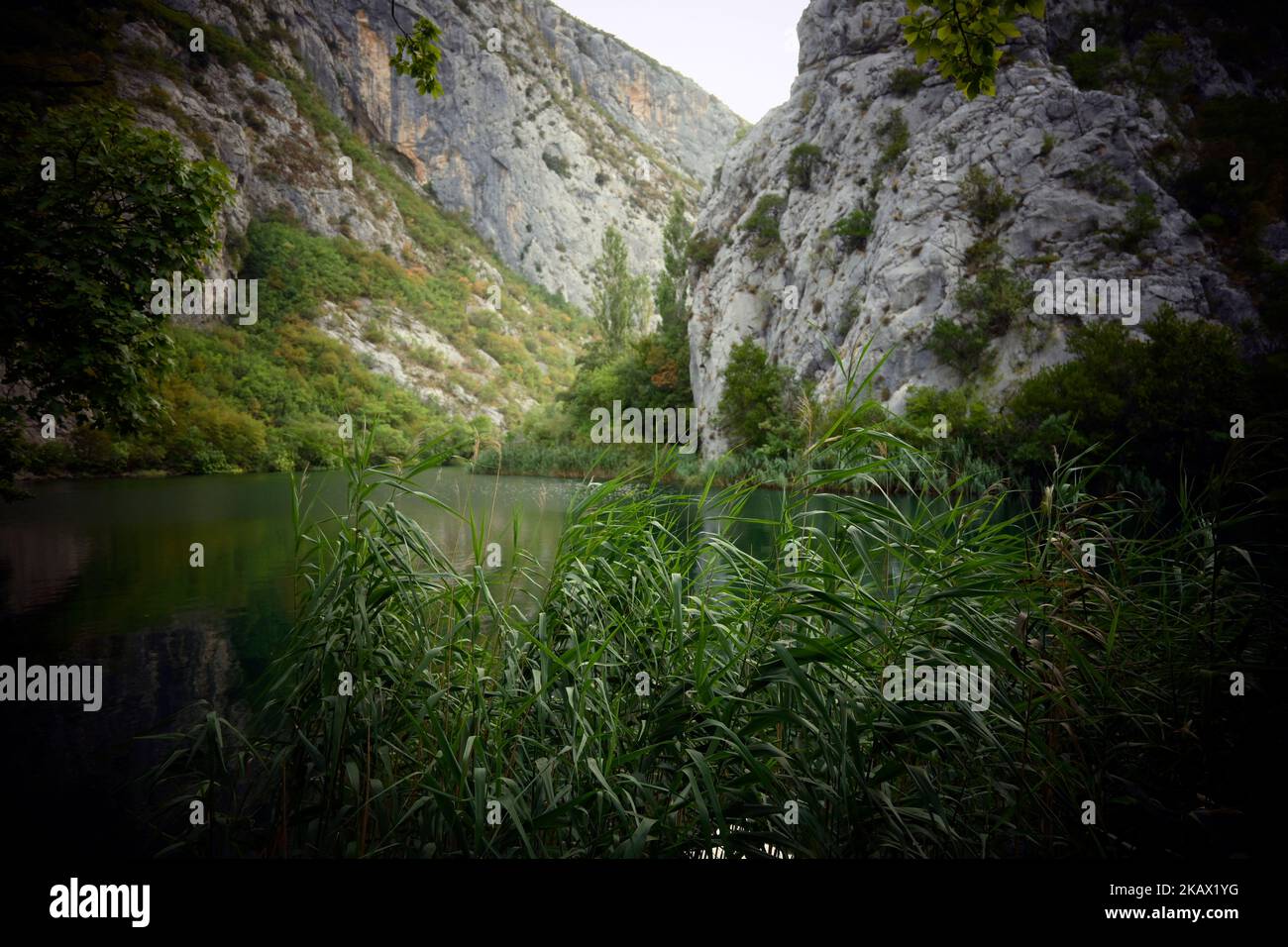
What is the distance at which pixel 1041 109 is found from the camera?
25.6m

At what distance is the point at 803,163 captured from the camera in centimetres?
3102

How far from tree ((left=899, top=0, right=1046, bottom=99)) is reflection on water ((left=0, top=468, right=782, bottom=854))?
6.27ft

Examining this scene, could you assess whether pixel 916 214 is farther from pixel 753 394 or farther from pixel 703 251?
pixel 703 251

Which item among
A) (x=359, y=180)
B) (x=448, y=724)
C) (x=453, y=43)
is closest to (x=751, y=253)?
(x=359, y=180)

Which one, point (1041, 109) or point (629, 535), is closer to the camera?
point (629, 535)

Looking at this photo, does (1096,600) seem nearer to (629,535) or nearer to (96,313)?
(629,535)

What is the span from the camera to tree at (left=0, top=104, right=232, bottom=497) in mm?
3719

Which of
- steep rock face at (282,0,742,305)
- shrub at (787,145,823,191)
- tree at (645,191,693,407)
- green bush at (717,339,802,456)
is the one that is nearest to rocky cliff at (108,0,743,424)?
steep rock face at (282,0,742,305)

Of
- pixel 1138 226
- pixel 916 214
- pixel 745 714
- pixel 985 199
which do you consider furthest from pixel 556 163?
pixel 745 714

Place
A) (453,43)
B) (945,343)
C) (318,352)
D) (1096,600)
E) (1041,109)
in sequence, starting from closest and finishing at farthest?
(1096,600), (318,352), (945,343), (1041,109), (453,43)

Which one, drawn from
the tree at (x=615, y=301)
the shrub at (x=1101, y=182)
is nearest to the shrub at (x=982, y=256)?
the shrub at (x=1101, y=182)

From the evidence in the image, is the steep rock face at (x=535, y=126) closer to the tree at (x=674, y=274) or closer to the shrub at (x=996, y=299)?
the tree at (x=674, y=274)

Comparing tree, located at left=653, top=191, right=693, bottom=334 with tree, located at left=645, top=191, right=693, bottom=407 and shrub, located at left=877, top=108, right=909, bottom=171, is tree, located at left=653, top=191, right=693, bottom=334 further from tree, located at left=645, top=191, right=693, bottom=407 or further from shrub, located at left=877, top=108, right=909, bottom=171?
shrub, located at left=877, top=108, right=909, bottom=171
